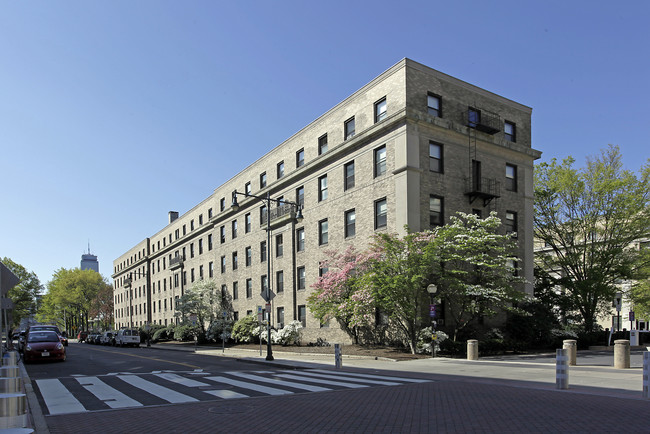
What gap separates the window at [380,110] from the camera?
28.5 m

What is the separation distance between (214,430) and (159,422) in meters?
1.26

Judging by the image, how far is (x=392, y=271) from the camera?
23.5 meters

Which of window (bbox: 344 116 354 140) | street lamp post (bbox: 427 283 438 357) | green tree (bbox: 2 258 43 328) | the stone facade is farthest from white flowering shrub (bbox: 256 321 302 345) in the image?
green tree (bbox: 2 258 43 328)

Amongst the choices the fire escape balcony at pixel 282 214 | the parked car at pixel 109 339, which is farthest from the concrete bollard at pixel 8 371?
the parked car at pixel 109 339

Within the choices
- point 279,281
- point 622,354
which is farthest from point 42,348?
point 622,354

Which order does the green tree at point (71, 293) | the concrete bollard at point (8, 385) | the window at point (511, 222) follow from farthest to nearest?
the green tree at point (71, 293) → the window at point (511, 222) → the concrete bollard at point (8, 385)

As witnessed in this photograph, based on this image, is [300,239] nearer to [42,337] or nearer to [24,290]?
[42,337]

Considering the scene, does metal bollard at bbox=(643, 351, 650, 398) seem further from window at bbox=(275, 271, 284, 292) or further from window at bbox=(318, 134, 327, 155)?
window at bbox=(275, 271, 284, 292)

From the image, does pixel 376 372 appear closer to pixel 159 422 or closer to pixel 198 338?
pixel 159 422

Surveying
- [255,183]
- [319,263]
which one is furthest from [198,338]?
[319,263]

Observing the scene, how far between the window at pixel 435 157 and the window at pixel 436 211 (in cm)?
167

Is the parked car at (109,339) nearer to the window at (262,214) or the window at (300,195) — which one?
the window at (262,214)

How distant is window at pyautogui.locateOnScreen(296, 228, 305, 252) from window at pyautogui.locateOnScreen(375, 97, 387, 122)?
411 inches

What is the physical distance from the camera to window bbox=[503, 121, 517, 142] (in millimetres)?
31797
